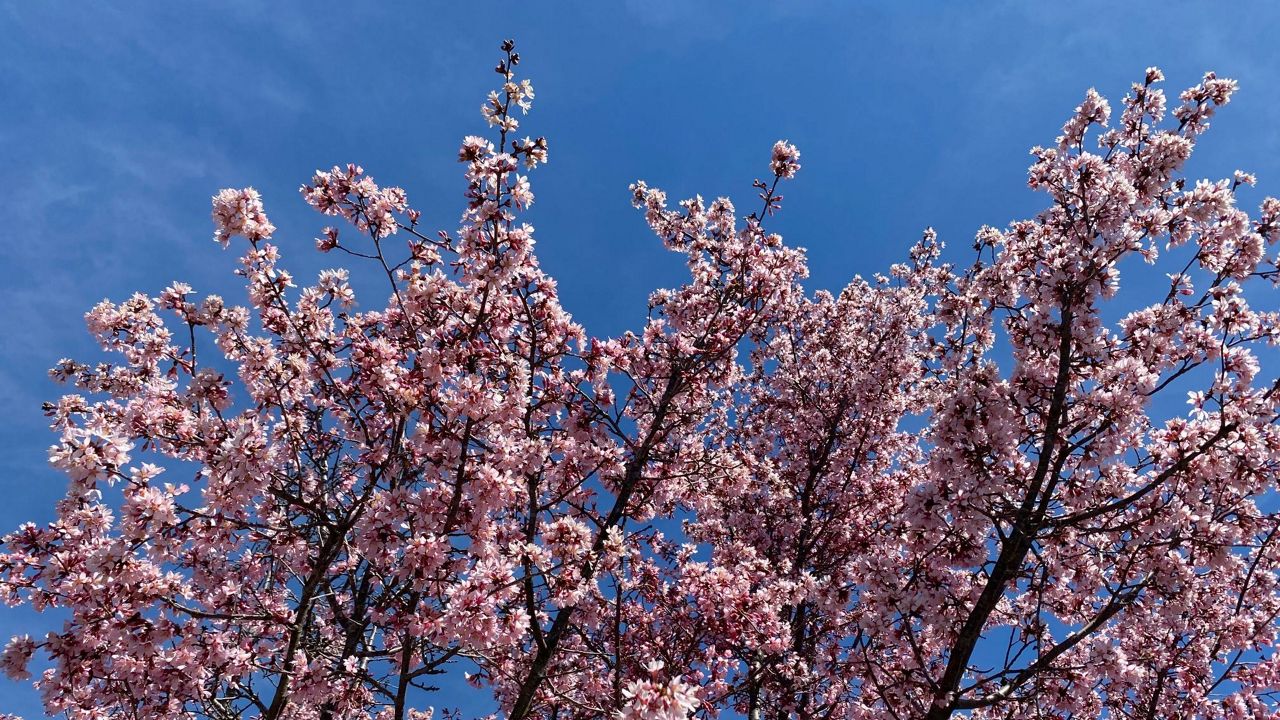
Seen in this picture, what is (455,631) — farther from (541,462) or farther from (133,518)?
(133,518)

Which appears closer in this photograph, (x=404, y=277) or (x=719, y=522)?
(x=404, y=277)

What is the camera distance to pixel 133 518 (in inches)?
290

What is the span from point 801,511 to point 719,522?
2.18 meters

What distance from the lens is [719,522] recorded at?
17734mm

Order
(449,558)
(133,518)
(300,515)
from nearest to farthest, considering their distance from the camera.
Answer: (133,518) → (449,558) → (300,515)

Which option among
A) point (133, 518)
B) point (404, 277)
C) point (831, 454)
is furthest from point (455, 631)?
point (831, 454)

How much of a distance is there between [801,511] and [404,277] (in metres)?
12.5

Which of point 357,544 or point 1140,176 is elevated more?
point 1140,176

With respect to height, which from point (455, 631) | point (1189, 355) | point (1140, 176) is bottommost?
point (455, 631)

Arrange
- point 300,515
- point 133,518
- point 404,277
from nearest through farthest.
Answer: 1. point 133,518
2. point 404,277
3. point 300,515

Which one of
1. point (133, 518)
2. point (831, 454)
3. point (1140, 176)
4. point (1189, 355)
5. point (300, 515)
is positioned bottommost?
point (133, 518)

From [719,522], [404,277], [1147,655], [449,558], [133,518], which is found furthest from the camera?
[719,522]

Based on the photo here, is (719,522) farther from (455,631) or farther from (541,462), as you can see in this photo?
(455,631)

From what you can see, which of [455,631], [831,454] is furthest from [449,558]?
[831,454]
